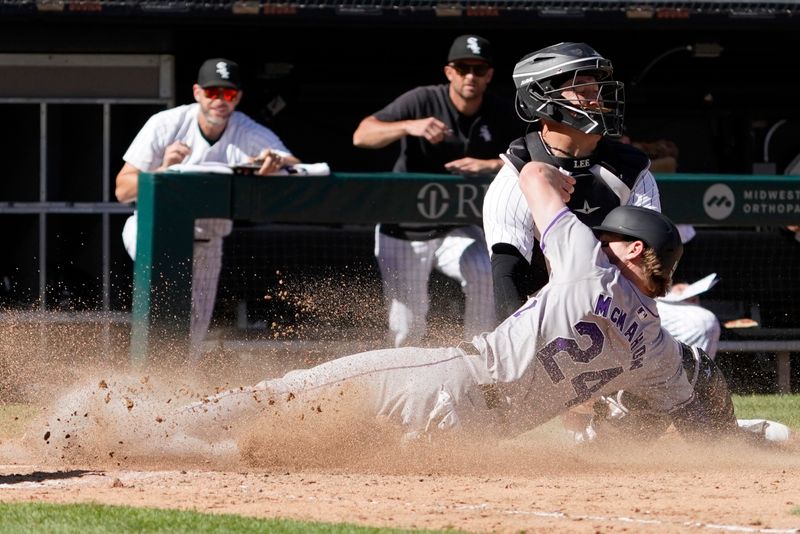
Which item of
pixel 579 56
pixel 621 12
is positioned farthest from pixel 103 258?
pixel 579 56

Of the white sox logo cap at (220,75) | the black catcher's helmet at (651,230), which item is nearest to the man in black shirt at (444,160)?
the white sox logo cap at (220,75)

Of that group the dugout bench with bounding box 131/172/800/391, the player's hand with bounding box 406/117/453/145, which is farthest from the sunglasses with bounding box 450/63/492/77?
the dugout bench with bounding box 131/172/800/391

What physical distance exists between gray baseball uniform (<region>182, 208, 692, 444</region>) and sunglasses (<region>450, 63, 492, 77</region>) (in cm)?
284

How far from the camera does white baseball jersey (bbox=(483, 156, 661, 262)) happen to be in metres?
5.42

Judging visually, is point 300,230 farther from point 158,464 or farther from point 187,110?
point 158,464

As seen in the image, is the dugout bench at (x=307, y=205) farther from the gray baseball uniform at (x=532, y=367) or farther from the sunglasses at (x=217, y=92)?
the gray baseball uniform at (x=532, y=367)

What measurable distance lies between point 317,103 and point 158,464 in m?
5.27

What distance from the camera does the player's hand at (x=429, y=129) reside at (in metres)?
7.38

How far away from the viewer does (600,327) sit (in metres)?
4.86

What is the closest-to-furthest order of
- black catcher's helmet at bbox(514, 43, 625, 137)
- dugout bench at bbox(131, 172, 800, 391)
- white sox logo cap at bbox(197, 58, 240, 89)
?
black catcher's helmet at bbox(514, 43, 625, 137) < dugout bench at bbox(131, 172, 800, 391) < white sox logo cap at bbox(197, 58, 240, 89)

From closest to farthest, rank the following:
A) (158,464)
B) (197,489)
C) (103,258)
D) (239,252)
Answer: (197,489) < (158,464) < (239,252) < (103,258)

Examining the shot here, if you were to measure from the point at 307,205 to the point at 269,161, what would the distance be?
305 millimetres

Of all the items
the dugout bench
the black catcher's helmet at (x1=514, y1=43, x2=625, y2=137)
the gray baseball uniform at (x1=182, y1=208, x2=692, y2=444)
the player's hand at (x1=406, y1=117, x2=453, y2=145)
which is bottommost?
the gray baseball uniform at (x1=182, y1=208, x2=692, y2=444)

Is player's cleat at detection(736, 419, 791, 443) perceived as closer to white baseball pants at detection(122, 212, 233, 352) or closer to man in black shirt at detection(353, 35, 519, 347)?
man in black shirt at detection(353, 35, 519, 347)
